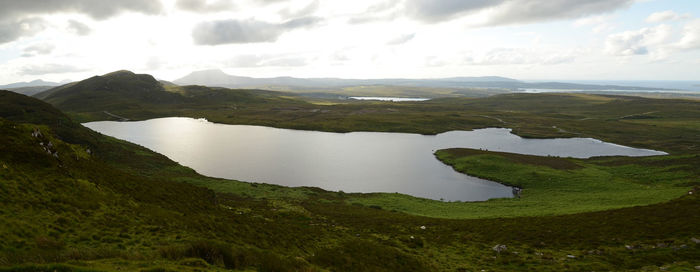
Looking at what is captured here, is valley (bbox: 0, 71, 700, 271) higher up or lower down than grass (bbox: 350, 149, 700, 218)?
higher up

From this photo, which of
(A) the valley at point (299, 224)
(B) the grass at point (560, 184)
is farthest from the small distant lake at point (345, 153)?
(A) the valley at point (299, 224)

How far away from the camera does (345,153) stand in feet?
349

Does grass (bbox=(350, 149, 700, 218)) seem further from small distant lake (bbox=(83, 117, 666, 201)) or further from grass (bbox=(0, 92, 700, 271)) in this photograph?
small distant lake (bbox=(83, 117, 666, 201))

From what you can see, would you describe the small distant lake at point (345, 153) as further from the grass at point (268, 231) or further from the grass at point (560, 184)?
the grass at point (268, 231)

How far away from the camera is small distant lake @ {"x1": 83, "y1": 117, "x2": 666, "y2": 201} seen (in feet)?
246

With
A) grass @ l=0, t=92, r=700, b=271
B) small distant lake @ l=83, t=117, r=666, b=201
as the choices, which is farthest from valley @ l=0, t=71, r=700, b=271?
small distant lake @ l=83, t=117, r=666, b=201

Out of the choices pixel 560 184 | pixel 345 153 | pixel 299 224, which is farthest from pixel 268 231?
pixel 345 153

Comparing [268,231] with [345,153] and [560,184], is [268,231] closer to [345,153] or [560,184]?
[560,184]

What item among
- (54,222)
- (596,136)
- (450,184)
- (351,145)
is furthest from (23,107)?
(596,136)

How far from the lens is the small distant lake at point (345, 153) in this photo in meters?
74.9

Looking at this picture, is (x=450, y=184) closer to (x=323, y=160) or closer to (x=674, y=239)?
(x=323, y=160)

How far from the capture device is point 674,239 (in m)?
30.6

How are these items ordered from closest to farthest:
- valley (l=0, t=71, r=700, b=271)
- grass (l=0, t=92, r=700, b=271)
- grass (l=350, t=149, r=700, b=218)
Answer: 1. grass (l=0, t=92, r=700, b=271)
2. valley (l=0, t=71, r=700, b=271)
3. grass (l=350, t=149, r=700, b=218)

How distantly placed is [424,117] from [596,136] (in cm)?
8184
